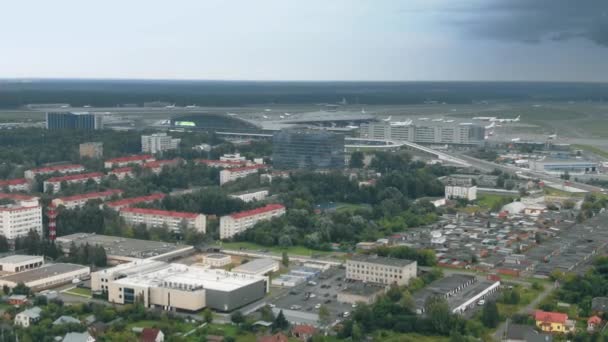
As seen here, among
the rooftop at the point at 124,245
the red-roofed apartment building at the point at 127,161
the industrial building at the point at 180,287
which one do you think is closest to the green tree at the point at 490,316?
the industrial building at the point at 180,287

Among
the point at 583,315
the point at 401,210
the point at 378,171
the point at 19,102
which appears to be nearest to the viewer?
the point at 583,315

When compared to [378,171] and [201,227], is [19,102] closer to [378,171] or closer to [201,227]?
[378,171]

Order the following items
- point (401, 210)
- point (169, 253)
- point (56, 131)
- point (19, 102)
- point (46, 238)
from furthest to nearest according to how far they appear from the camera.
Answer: point (19, 102) < point (56, 131) < point (401, 210) < point (46, 238) < point (169, 253)

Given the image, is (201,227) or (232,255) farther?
(201,227)

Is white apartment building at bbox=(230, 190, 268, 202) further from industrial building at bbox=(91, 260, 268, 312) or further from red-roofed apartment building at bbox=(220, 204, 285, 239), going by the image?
industrial building at bbox=(91, 260, 268, 312)

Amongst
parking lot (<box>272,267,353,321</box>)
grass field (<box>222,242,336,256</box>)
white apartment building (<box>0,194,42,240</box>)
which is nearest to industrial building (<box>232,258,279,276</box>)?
parking lot (<box>272,267,353,321</box>)

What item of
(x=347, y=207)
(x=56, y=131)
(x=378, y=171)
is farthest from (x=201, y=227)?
(x=56, y=131)
